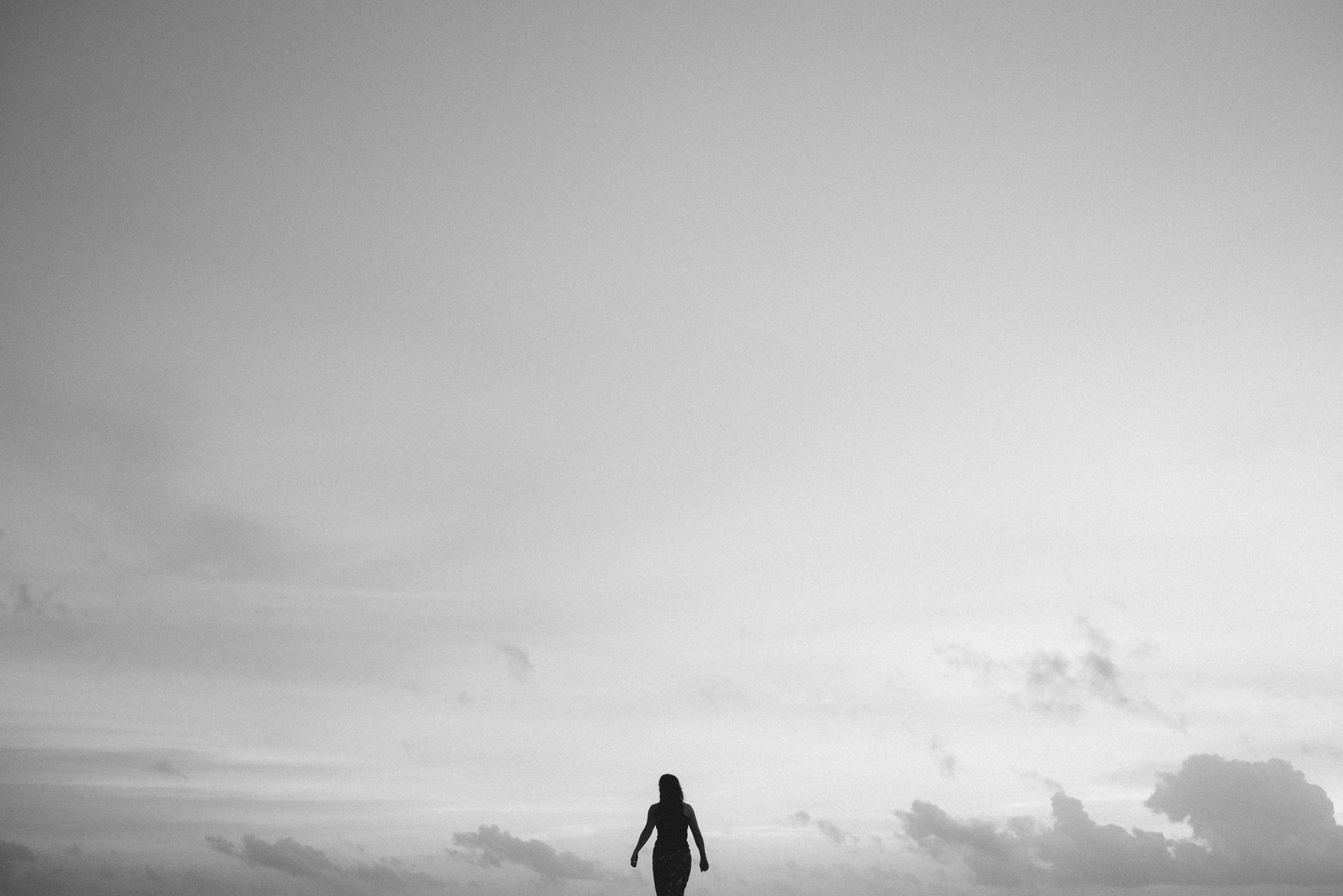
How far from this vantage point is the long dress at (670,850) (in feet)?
60.7

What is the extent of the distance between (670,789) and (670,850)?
1.20 metres

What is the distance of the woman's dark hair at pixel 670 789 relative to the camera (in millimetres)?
18547

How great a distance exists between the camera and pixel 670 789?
730 inches

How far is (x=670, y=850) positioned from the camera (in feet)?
60.8

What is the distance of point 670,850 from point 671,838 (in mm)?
233

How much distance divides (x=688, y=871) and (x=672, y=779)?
6.34ft

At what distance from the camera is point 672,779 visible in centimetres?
1853

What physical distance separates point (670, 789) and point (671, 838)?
97 cm

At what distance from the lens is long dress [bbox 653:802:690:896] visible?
18.5m

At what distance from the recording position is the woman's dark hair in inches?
730

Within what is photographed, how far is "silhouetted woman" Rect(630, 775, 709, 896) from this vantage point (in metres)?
18.5

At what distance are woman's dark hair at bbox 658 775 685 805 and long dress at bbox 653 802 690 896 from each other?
0.10 metres

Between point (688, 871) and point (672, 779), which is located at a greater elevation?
point (672, 779)

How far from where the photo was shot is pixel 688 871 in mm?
18703
